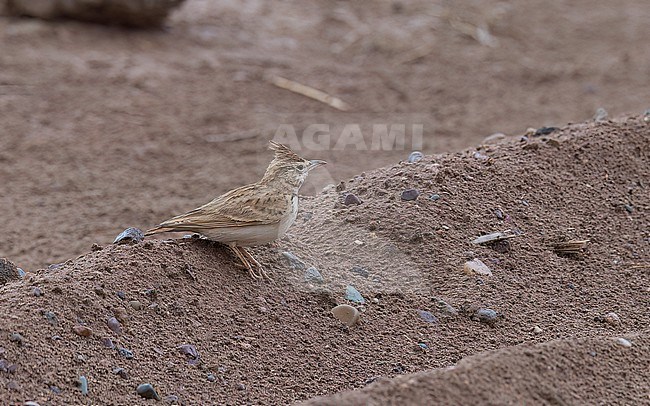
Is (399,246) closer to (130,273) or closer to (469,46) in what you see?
(130,273)

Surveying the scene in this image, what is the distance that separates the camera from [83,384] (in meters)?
4.27

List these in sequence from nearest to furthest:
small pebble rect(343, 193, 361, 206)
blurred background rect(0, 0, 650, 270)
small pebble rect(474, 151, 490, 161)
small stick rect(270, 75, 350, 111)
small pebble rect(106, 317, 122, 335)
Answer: small pebble rect(106, 317, 122, 335) < small pebble rect(343, 193, 361, 206) < small pebble rect(474, 151, 490, 161) < blurred background rect(0, 0, 650, 270) < small stick rect(270, 75, 350, 111)

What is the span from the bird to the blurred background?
224 cm

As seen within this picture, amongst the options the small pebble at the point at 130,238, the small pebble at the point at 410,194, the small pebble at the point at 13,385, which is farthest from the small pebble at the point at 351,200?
the small pebble at the point at 13,385

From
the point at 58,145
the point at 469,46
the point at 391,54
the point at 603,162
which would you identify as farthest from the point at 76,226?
the point at 469,46

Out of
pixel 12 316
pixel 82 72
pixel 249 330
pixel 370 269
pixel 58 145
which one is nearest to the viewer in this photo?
pixel 12 316

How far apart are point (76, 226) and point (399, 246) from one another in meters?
3.26

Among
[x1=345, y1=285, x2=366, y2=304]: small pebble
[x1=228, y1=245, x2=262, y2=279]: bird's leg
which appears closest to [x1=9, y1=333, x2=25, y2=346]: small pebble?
[x1=228, y1=245, x2=262, y2=279]: bird's leg

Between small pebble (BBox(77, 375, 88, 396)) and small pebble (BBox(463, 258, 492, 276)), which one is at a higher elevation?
small pebble (BBox(463, 258, 492, 276))

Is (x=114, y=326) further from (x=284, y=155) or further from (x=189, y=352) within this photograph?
(x=284, y=155)

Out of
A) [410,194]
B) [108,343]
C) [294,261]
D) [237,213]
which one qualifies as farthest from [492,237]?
[108,343]

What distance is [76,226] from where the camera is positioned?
780 cm

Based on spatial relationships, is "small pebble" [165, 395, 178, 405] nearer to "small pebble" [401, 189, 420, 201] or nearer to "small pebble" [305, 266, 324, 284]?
"small pebble" [305, 266, 324, 284]

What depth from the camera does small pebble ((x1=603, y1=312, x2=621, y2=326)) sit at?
5.11 meters
